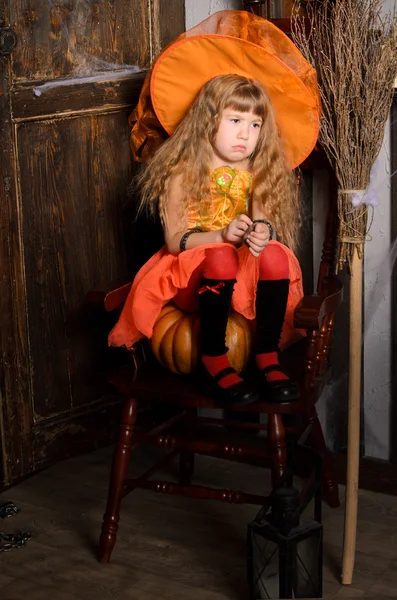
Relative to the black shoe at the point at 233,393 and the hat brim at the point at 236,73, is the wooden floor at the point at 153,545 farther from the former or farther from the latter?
the hat brim at the point at 236,73

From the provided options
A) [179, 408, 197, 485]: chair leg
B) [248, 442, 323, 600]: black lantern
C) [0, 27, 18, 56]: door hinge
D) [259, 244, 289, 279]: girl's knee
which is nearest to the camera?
[248, 442, 323, 600]: black lantern

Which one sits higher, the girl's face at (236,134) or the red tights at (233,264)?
the girl's face at (236,134)

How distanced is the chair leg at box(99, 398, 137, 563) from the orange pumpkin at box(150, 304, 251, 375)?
16 cm

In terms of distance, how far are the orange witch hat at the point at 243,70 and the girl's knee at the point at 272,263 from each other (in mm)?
335

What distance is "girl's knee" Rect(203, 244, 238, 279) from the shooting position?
7.89ft

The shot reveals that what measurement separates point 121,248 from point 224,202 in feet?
1.98

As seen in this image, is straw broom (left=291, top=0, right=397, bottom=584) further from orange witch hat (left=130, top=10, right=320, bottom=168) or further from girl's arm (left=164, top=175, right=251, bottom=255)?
girl's arm (left=164, top=175, right=251, bottom=255)

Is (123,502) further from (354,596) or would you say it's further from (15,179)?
(15,179)

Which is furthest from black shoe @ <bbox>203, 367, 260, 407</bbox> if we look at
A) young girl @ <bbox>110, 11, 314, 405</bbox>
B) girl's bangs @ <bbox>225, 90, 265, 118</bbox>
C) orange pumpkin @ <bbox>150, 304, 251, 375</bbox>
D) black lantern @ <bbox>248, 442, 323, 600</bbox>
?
girl's bangs @ <bbox>225, 90, 265, 118</bbox>

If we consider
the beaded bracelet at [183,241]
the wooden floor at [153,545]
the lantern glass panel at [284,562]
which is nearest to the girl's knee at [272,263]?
the beaded bracelet at [183,241]

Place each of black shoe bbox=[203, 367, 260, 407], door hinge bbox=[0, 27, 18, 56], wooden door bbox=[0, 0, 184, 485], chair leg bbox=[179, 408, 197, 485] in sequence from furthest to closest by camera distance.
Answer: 1. chair leg bbox=[179, 408, 197, 485]
2. wooden door bbox=[0, 0, 184, 485]
3. door hinge bbox=[0, 27, 18, 56]
4. black shoe bbox=[203, 367, 260, 407]

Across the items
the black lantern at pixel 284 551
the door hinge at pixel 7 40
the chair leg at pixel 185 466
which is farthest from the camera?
the chair leg at pixel 185 466

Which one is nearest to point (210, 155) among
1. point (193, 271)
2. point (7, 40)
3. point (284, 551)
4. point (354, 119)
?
point (193, 271)

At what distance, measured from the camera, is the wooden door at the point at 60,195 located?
2.76m
